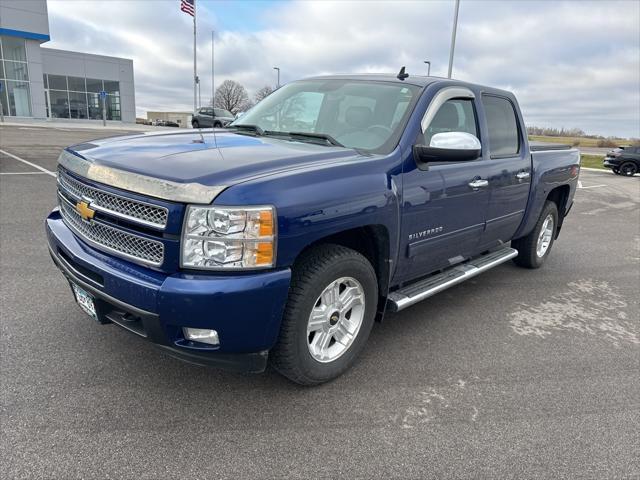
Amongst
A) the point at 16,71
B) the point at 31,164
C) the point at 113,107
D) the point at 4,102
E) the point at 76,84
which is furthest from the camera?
the point at 113,107

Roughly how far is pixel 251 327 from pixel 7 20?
137ft

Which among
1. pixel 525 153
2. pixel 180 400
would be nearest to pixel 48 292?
pixel 180 400

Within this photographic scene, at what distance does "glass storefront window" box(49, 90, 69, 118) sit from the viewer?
41.4 m

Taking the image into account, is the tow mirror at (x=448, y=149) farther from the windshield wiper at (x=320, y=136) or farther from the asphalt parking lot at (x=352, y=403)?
the asphalt parking lot at (x=352, y=403)

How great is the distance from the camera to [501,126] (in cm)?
451

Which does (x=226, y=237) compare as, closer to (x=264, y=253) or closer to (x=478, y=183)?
(x=264, y=253)

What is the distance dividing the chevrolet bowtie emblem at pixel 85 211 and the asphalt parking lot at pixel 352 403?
0.99m

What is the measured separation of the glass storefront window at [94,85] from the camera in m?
43.7

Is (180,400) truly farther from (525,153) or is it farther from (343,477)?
(525,153)

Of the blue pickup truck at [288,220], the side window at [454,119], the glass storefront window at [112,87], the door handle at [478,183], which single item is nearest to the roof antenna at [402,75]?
the blue pickup truck at [288,220]

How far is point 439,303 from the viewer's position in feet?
14.9

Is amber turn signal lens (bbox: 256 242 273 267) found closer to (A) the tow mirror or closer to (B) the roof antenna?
(A) the tow mirror

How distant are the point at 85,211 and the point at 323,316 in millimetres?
1499

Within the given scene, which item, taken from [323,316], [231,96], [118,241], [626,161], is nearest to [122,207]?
[118,241]
